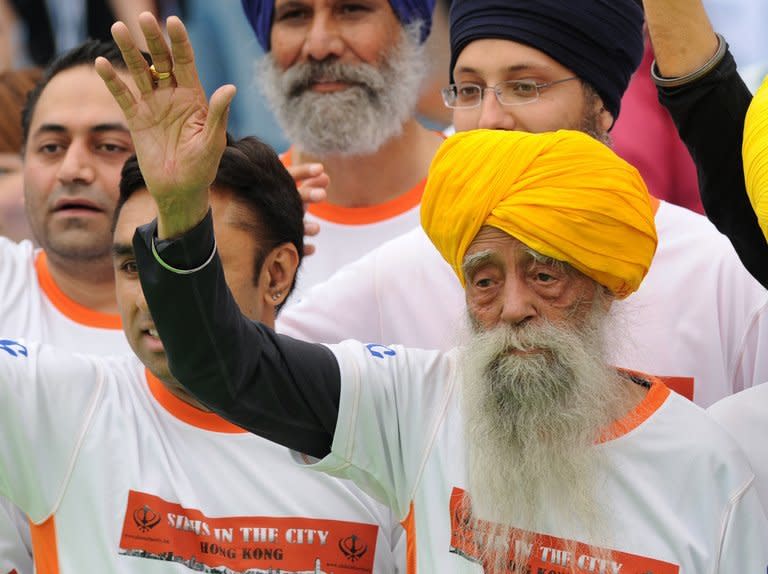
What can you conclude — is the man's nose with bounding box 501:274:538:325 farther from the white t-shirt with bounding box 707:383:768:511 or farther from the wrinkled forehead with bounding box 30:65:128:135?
the wrinkled forehead with bounding box 30:65:128:135

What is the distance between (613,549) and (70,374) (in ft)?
4.48

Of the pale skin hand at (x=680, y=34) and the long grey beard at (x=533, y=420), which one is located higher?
the pale skin hand at (x=680, y=34)

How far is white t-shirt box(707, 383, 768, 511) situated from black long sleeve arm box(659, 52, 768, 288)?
0.28 metres

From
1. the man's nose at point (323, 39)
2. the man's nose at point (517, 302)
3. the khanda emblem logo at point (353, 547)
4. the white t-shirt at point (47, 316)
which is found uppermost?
the man's nose at point (323, 39)

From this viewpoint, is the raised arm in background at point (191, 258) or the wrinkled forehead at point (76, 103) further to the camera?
the wrinkled forehead at point (76, 103)

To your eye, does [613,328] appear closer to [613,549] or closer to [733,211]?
[733,211]

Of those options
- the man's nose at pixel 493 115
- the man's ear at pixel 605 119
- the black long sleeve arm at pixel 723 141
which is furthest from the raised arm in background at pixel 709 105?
the man's ear at pixel 605 119

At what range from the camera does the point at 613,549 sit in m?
3.39

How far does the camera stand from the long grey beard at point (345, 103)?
5.54m

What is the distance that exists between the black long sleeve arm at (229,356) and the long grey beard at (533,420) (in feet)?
1.12

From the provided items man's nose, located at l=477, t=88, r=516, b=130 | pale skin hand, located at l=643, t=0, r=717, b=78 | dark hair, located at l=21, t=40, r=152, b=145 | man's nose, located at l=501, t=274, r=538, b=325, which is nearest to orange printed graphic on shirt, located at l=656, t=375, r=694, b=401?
man's nose, located at l=501, t=274, r=538, b=325

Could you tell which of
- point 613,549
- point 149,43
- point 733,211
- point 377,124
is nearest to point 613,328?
point 733,211

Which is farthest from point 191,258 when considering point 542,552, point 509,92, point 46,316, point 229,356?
point 46,316

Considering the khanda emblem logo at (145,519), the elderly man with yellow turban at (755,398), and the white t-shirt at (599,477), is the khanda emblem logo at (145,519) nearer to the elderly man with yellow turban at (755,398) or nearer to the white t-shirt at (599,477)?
the white t-shirt at (599,477)
